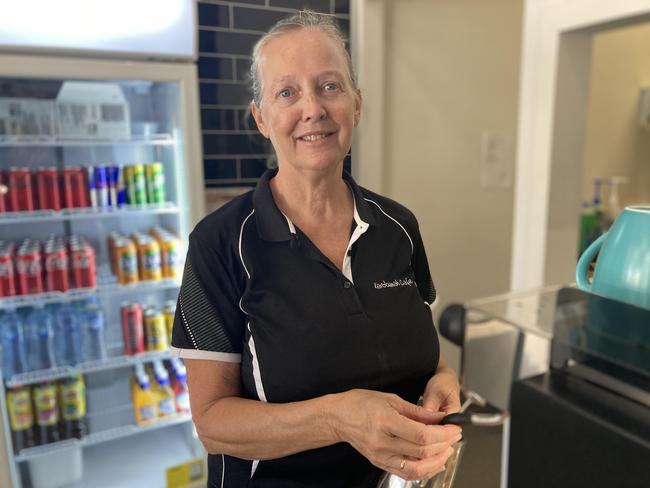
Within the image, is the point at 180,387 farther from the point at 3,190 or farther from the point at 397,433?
the point at 397,433

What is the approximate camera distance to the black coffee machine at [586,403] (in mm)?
667

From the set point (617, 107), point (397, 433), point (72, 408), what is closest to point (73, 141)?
point (72, 408)

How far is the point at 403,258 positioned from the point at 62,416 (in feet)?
5.67

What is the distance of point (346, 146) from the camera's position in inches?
21.5

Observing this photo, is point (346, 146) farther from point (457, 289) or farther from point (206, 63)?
point (457, 289)

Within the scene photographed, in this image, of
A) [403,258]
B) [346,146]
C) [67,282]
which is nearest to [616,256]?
[403,258]

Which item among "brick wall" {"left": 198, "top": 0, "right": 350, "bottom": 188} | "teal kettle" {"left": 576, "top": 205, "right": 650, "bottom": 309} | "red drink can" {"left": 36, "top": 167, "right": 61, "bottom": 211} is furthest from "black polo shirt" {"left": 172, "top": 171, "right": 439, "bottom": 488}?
"red drink can" {"left": 36, "top": 167, "right": 61, "bottom": 211}

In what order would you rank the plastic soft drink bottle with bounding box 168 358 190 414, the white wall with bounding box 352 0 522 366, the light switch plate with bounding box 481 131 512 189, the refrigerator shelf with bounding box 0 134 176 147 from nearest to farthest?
the light switch plate with bounding box 481 131 512 189
the white wall with bounding box 352 0 522 366
the refrigerator shelf with bounding box 0 134 176 147
the plastic soft drink bottle with bounding box 168 358 190 414

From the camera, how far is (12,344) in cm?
174

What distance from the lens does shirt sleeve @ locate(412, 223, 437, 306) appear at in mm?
686

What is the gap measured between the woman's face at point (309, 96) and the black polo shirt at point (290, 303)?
98 millimetres

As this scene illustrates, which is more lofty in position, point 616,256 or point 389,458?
point 616,256

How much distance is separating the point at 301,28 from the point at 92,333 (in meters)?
1.69

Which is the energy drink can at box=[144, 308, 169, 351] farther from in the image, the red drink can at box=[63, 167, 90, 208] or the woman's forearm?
the woman's forearm
